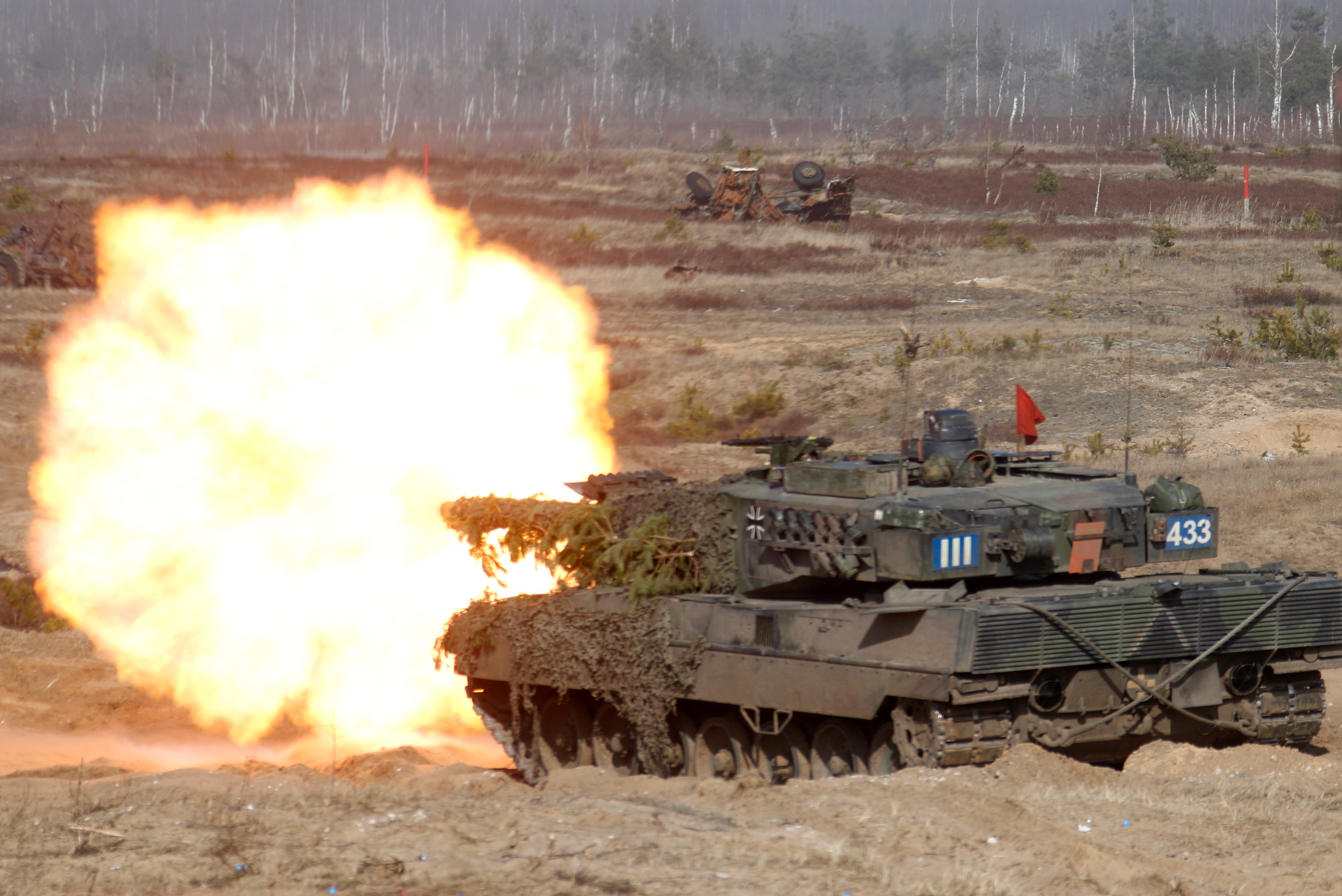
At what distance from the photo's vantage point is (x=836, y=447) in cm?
2791

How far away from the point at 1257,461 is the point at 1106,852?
18648 millimetres

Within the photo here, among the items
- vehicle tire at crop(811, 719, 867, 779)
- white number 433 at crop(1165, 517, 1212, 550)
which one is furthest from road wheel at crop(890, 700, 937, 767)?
white number 433 at crop(1165, 517, 1212, 550)

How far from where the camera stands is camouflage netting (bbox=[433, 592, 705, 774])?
1144cm

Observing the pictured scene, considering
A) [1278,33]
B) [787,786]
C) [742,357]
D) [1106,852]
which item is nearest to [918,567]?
[787,786]

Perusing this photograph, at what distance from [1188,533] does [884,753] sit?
2833mm

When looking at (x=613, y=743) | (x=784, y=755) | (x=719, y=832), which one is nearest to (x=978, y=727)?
(x=784, y=755)

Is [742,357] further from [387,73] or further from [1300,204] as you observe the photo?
[387,73]

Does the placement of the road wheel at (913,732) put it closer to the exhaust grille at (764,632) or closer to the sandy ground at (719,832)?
the sandy ground at (719,832)

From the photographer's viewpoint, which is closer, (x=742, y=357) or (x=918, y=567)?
(x=918, y=567)

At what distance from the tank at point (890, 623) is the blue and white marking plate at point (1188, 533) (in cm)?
2

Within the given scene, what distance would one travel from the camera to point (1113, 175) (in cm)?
7462

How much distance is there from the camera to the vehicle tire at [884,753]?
10578 mm

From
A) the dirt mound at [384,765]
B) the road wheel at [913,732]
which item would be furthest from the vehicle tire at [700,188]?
the road wheel at [913,732]

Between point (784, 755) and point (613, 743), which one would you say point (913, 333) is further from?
point (784, 755)
